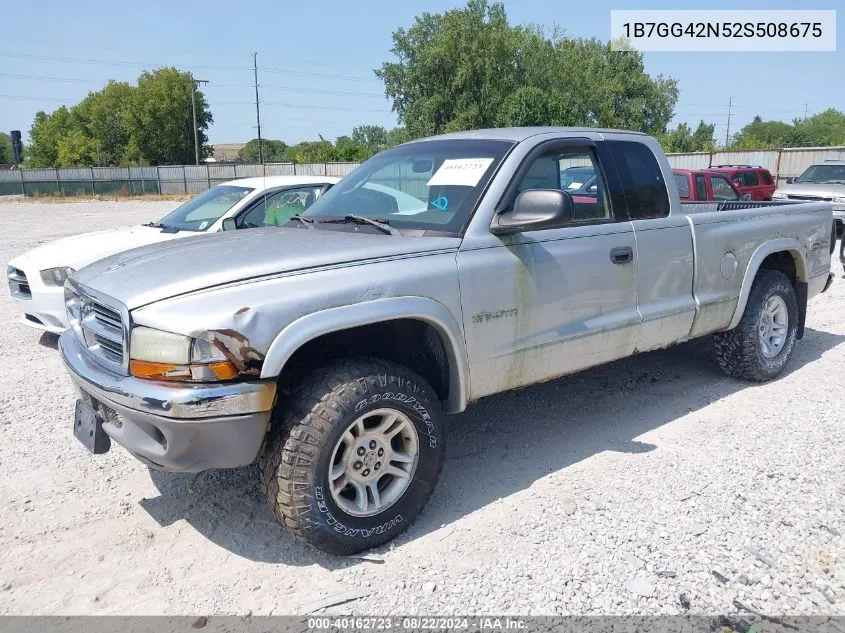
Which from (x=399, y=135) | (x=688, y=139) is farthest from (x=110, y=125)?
(x=688, y=139)

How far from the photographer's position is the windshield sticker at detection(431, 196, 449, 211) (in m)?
3.67

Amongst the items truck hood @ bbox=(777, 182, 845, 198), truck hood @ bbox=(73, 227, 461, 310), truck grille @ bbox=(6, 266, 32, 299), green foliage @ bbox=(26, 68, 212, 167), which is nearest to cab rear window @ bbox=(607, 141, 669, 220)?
truck hood @ bbox=(73, 227, 461, 310)

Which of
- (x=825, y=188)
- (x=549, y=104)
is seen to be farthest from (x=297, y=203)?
(x=549, y=104)

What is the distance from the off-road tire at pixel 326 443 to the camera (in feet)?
9.64

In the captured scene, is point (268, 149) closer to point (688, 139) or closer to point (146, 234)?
point (688, 139)

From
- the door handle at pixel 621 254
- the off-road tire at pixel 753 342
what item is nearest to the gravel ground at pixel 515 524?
the off-road tire at pixel 753 342

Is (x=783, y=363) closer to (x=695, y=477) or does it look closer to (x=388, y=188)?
(x=695, y=477)

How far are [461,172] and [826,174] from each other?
15.3 m

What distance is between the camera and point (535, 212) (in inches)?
136

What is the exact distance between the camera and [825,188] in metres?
15.0

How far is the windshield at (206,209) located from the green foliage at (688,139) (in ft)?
147

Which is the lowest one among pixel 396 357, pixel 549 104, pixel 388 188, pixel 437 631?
pixel 437 631

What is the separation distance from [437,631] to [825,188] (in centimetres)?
1564

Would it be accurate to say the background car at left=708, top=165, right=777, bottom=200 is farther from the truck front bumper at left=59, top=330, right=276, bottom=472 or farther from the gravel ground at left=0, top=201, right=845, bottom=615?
the truck front bumper at left=59, top=330, right=276, bottom=472
